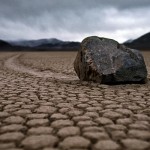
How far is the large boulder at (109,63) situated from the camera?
627 cm

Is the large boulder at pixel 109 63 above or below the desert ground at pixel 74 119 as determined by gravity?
above

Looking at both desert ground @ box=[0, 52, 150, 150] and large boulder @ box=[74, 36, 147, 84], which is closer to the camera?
desert ground @ box=[0, 52, 150, 150]

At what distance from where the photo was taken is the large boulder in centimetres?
627

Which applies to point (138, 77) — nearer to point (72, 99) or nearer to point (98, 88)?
point (98, 88)

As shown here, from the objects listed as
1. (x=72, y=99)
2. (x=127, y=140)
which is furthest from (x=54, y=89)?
(x=127, y=140)

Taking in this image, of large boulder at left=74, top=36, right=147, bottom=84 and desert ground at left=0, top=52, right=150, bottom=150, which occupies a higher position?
large boulder at left=74, top=36, right=147, bottom=84

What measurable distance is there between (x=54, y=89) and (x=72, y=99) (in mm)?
1146

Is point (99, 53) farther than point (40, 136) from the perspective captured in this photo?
Yes

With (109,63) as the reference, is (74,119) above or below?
below

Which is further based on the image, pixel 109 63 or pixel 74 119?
pixel 109 63

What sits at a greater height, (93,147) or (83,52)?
(83,52)

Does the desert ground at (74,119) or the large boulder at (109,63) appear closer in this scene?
the desert ground at (74,119)

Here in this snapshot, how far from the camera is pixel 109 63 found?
643cm

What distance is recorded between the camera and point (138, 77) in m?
6.46
